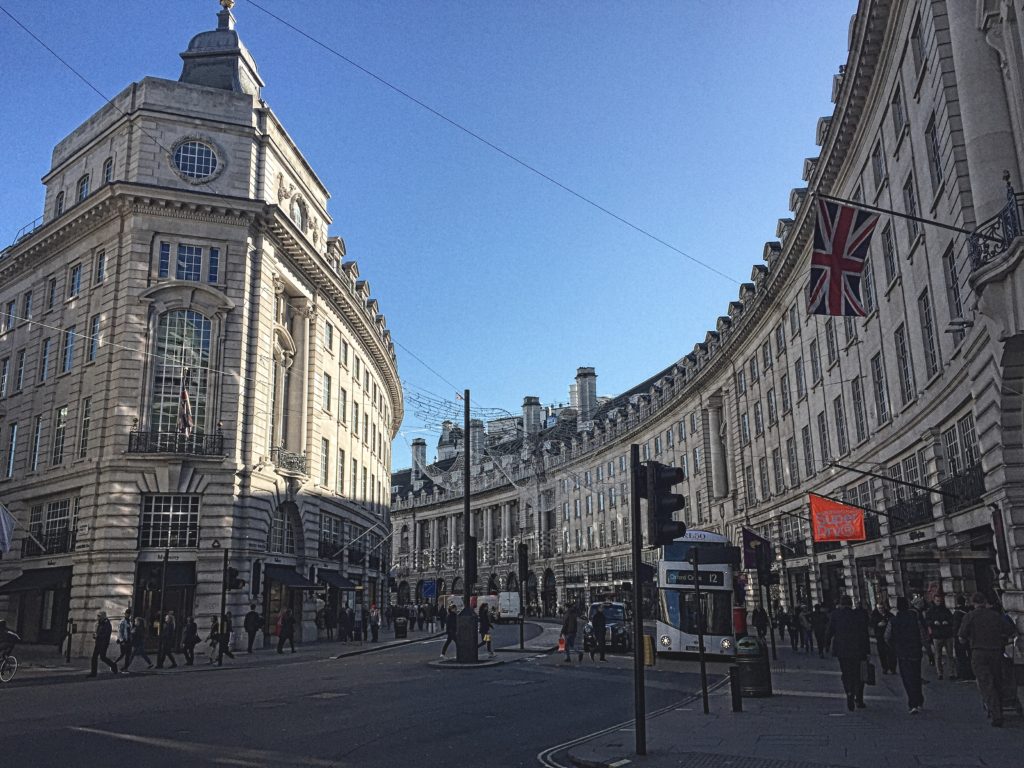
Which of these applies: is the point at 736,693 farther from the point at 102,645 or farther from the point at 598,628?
the point at 102,645

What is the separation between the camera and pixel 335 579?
148 feet

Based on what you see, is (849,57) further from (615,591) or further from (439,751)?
(615,591)

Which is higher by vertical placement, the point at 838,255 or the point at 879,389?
the point at 879,389

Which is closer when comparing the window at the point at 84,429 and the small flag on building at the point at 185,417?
the small flag on building at the point at 185,417

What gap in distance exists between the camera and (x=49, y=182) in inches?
1697

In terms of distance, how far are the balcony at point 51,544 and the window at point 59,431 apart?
313 centimetres

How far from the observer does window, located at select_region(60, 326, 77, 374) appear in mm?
38862

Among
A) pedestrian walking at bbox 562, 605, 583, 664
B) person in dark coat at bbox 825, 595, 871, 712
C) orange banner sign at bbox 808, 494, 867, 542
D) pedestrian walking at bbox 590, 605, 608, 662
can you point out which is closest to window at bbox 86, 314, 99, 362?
pedestrian walking at bbox 562, 605, 583, 664

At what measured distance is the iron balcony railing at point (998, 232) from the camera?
632 inches

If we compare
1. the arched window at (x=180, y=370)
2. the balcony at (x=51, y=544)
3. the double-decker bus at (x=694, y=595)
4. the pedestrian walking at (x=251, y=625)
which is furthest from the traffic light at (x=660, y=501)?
the balcony at (x=51, y=544)

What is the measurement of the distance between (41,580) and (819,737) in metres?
33.8

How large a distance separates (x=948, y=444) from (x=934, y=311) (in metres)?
3.78

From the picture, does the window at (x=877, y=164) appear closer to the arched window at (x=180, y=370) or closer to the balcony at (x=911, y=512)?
the balcony at (x=911, y=512)

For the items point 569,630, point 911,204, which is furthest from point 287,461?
point 911,204
